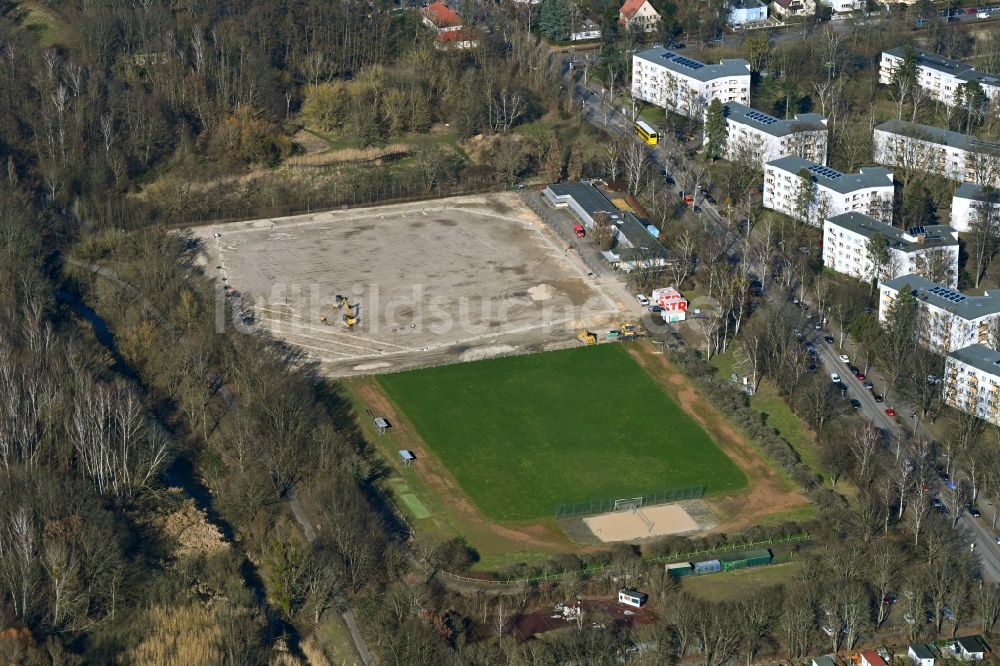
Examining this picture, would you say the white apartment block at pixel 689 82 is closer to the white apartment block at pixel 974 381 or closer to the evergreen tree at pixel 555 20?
the evergreen tree at pixel 555 20

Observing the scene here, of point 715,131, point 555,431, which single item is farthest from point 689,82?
point 555,431

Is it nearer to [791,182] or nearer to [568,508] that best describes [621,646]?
[568,508]

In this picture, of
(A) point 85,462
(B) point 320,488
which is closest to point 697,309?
(B) point 320,488

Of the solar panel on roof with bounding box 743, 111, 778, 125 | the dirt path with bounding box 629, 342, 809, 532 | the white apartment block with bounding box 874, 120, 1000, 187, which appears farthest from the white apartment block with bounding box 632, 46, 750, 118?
the dirt path with bounding box 629, 342, 809, 532

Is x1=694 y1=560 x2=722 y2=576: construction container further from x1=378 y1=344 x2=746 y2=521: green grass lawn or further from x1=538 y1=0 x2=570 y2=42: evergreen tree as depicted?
x1=538 y1=0 x2=570 y2=42: evergreen tree

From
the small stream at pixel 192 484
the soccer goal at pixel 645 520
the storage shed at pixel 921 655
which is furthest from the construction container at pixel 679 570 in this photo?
the small stream at pixel 192 484

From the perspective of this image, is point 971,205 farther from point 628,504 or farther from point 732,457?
point 628,504
